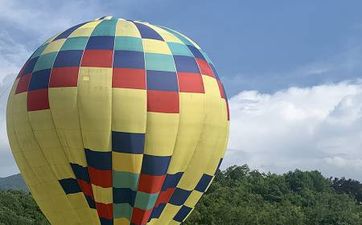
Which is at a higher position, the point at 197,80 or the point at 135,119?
the point at 197,80

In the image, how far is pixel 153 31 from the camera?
55.8 ft

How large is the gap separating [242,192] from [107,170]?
35835 millimetres

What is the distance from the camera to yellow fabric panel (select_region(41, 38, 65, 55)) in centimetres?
1659

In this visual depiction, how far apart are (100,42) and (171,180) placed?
3.91 meters

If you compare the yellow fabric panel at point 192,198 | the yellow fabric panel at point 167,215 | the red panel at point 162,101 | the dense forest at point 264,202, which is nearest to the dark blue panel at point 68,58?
the red panel at point 162,101

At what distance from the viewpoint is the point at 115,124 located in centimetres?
1518

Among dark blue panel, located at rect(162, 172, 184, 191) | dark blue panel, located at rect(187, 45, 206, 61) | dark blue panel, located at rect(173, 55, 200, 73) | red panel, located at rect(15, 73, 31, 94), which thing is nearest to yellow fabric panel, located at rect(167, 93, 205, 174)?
dark blue panel, located at rect(162, 172, 184, 191)

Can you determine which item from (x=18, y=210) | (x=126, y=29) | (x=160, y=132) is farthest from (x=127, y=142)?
(x=18, y=210)

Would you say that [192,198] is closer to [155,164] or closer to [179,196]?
[179,196]

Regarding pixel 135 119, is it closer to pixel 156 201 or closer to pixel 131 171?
pixel 131 171

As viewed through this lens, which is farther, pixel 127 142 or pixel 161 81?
pixel 161 81

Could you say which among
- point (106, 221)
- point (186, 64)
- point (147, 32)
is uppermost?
point (147, 32)

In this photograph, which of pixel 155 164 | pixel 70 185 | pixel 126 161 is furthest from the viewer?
pixel 70 185

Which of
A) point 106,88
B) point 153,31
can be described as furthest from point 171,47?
point 106,88
